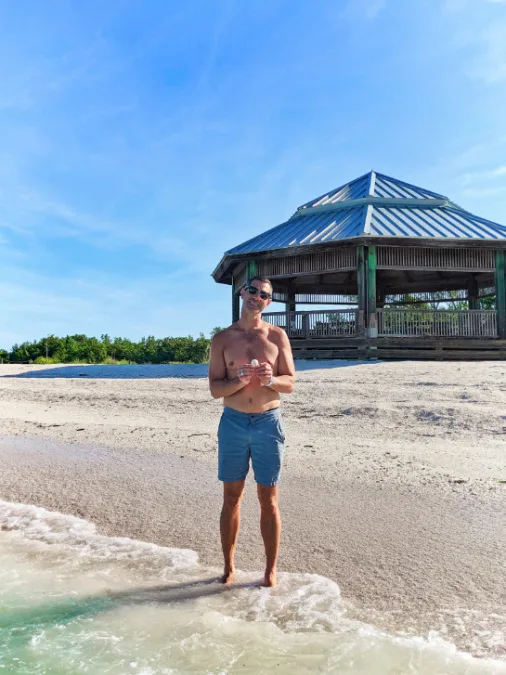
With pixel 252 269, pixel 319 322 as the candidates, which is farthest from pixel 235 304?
pixel 319 322

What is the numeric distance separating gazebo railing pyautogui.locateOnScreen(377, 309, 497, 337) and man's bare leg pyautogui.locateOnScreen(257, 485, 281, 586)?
12841 mm

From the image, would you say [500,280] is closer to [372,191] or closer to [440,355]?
[440,355]

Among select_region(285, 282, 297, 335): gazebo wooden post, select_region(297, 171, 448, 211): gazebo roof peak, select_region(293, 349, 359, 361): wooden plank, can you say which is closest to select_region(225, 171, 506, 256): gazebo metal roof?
select_region(297, 171, 448, 211): gazebo roof peak

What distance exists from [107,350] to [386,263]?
15.9 m

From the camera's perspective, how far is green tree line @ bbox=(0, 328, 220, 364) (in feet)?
76.8

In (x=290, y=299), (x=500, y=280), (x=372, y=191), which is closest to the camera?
(x=500, y=280)

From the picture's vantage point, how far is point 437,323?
15.8 m

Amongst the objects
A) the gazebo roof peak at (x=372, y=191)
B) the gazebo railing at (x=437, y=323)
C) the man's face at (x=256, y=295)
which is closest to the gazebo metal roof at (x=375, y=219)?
the gazebo roof peak at (x=372, y=191)

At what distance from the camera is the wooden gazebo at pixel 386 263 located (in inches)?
602

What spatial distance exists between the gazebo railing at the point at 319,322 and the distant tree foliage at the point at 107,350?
5033 millimetres

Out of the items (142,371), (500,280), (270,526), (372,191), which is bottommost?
(270,526)

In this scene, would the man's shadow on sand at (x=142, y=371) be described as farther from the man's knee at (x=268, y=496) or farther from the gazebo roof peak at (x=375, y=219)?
the man's knee at (x=268, y=496)

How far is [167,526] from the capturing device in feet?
13.8

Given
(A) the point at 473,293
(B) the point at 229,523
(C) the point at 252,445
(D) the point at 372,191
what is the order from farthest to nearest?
(A) the point at 473,293
(D) the point at 372,191
(B) the point at 229,523
(C) the point at 252,445
